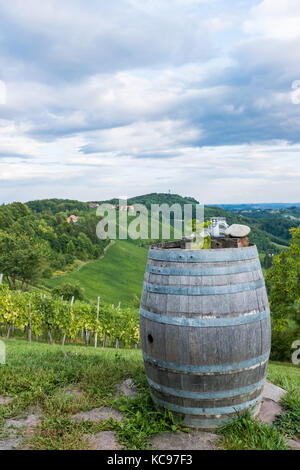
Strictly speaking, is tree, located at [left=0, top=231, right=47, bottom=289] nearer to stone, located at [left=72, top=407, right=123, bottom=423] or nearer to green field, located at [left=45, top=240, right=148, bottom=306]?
green field, located at [left=45, top=240, right=148, bottom=306]

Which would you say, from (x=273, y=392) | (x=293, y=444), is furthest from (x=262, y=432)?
(x=273, y=392)

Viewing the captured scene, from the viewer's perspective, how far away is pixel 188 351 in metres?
3.46

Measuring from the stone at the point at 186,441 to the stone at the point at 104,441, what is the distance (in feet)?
1.32

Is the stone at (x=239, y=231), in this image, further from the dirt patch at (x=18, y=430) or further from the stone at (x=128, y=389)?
the dirt patch at (x=18, y=430)

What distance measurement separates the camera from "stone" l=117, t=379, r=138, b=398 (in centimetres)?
454

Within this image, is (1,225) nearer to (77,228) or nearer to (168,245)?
(77,228)

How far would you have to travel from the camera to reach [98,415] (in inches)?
158

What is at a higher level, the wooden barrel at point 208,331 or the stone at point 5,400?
the wooden barrel at point 208,331

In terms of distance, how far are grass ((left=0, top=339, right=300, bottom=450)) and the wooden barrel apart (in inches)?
10.8

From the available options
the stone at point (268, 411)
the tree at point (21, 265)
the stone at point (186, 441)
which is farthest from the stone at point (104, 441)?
the tree at point (21, 265)

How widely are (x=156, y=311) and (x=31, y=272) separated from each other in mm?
41159

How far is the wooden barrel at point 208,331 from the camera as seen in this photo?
11.3ft

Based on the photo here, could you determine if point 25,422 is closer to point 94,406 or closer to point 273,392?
point 94,406

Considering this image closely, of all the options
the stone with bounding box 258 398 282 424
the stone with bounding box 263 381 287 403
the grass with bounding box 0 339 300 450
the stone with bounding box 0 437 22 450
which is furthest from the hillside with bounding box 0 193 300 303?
the stone with bounding box 258 398 282 424
